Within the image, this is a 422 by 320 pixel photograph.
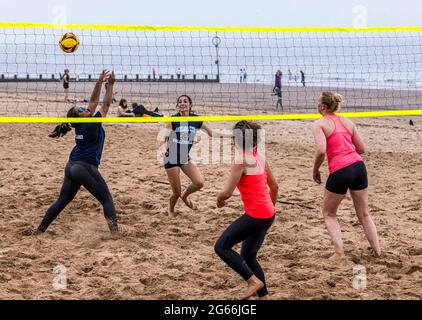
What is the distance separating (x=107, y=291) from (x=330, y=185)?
7.91ft

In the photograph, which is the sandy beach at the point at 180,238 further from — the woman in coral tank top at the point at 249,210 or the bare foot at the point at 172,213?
the woman in coral tank top at the point at 249,210

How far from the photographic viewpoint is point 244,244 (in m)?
5.30

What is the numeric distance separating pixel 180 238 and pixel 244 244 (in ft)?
6.49

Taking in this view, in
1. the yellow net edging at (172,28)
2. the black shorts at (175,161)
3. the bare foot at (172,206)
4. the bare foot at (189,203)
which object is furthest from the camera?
the bare foot at (189,203)

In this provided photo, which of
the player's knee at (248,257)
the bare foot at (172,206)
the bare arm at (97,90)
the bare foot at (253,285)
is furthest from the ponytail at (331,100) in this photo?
the bare foot at (172,206)

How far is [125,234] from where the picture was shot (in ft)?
23.7

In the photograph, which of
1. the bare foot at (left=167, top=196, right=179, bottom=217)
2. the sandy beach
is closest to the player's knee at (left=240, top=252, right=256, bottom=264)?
the sandy beach

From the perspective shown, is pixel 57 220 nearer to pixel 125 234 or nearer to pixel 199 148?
pixel 125 234

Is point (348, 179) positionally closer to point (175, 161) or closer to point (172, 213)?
point (175, 161)

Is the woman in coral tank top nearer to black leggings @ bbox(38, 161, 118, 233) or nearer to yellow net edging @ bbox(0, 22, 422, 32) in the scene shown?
black leggings @ bbox(38, 161, 118, 233)

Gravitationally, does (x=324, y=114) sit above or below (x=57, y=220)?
above

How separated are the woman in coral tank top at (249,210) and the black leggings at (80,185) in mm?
2191

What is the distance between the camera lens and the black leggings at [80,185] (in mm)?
6922
